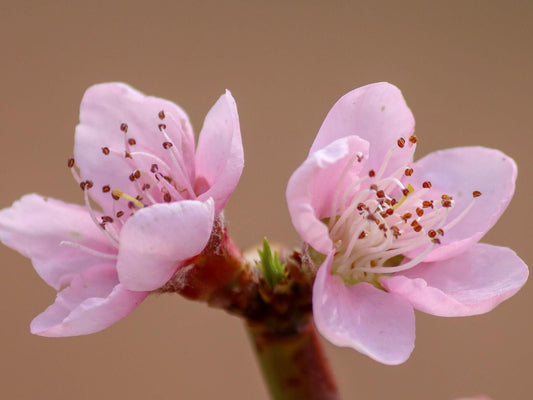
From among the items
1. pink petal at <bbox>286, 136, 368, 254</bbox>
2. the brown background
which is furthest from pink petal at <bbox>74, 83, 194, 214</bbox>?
the brown background

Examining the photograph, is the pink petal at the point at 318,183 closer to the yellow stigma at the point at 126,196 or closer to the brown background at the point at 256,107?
the yellow stigma at the point at 126,196

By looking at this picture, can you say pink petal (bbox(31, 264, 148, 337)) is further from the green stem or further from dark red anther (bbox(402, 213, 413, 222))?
dark red anther (bbox(402, 213, 413, 222))

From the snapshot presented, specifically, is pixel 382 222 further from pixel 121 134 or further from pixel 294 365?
pixel 121 134

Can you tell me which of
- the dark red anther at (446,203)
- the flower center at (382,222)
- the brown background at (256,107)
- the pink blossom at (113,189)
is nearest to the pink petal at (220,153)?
the pink blossom at (113,189)

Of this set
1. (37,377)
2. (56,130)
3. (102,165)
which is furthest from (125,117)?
(56,130)

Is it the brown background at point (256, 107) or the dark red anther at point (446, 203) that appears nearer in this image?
the dark red anther at point (446, 203)

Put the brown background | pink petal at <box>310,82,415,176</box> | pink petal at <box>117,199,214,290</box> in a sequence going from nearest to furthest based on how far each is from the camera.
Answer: pink petal at <box>117,199,214,290</box>
pink petal at <box>310,82,415,176</box>
the brown background
